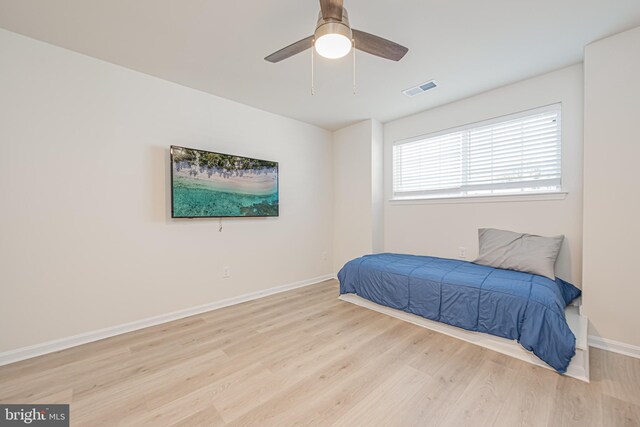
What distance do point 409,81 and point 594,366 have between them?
2918mm

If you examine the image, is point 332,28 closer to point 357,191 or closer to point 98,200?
point 98,200

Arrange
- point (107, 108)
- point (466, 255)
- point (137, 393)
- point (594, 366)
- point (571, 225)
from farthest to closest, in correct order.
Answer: point (466, 255)
point (571, 225)
point (107, 108)
point (594, 366)
point (137, 393)

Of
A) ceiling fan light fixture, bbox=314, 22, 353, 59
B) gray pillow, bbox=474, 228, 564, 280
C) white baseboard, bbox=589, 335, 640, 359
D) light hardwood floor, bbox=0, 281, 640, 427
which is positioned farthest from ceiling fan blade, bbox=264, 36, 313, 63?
white baseboard, bbox=589, 335, 640, 359

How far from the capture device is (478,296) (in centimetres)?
230

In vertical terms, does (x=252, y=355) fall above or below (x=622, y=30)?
below

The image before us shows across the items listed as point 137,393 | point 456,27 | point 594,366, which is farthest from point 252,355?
point 456,27

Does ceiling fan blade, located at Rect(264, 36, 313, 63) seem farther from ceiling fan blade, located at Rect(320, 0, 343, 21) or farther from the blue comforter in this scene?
the blue comforter

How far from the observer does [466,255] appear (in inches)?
132

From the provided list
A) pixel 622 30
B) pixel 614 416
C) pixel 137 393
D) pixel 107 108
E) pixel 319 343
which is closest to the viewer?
pixel 614 416

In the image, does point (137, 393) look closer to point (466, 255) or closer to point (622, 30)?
point (466, 255)

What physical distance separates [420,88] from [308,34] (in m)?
1.56

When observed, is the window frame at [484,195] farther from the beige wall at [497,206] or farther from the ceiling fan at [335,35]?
the ceiling fan at [335,35]

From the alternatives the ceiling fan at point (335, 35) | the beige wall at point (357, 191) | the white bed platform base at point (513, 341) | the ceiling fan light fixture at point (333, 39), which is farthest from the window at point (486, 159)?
the ceiling fan light fixture at point (333, 39)

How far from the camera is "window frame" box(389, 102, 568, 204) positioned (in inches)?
108
